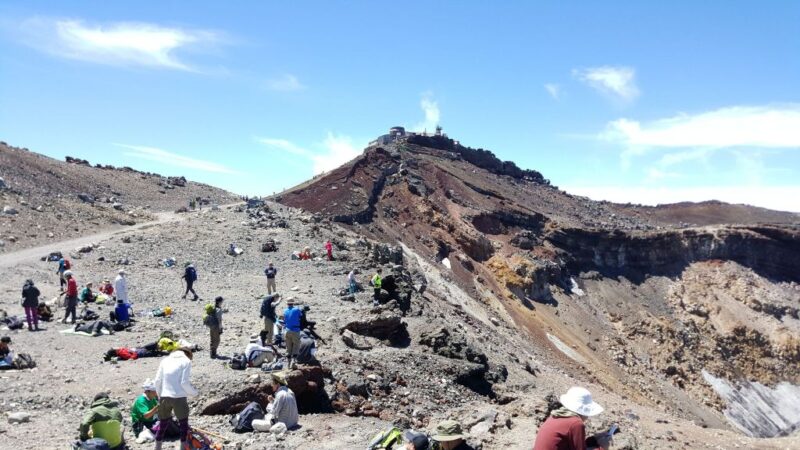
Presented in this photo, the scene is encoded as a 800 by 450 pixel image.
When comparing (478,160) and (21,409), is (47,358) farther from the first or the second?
(478,160)

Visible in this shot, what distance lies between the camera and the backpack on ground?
6849 millimetres

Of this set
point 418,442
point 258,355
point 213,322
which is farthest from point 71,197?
point 418,442

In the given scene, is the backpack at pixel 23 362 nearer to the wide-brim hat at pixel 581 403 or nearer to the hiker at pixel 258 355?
the hiker at pixel 258 355

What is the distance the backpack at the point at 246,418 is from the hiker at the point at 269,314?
3.71 meters

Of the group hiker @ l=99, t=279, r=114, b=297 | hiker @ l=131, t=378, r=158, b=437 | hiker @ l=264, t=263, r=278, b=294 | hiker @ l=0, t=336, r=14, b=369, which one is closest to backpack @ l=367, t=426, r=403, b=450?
hiker @ l=131, t=378, r=158, b=437

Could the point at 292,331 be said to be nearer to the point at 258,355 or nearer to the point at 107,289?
the point at 258,355

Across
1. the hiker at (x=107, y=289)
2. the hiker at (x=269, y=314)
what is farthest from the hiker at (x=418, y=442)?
the hiker at (x=107, y=289)

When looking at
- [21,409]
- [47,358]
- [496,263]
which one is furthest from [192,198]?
[21,409]

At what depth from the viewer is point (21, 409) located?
8773 mm

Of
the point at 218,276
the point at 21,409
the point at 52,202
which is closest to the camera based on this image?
the point at 21,409

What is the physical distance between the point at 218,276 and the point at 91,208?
56.6 feet

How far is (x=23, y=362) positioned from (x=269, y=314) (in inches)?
190

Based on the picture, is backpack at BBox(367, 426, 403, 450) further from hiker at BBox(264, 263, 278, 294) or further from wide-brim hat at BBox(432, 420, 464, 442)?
hiker at BBox(264, 263, 278, 294)

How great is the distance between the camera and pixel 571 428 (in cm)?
500
